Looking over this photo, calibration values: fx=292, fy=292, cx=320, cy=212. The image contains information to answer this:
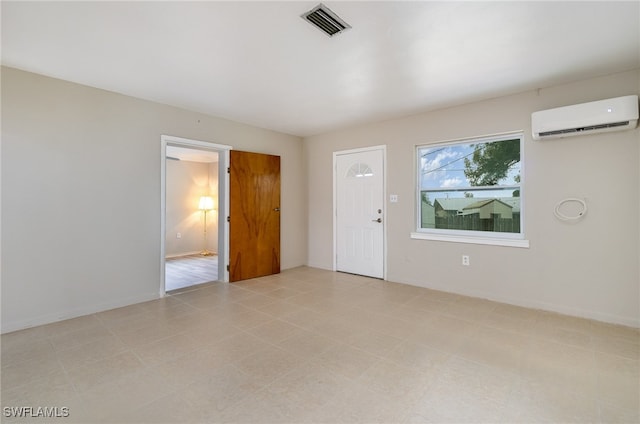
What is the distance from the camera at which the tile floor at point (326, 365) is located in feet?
5.57

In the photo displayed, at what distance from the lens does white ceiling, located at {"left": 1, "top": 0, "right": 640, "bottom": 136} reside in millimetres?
1964

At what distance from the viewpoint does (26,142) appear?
9.29 feet

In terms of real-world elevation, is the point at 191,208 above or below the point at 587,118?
below

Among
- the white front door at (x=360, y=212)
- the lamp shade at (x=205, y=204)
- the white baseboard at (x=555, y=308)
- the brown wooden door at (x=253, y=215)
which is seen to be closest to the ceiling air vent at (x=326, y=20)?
the white front door at (x=360, y=212)

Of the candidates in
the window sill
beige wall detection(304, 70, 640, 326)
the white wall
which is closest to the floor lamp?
the white wall

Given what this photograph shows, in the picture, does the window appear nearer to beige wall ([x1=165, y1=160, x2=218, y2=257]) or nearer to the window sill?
the window sill

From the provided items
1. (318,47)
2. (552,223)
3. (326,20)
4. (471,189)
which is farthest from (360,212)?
(326,20)

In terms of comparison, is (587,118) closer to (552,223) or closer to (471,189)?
(552,223)

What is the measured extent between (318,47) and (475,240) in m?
2.94

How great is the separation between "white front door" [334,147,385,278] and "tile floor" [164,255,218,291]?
7.39ft

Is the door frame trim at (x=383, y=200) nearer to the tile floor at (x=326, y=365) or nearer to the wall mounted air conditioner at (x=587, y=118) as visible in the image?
the tile floor at (x=326, y=365)

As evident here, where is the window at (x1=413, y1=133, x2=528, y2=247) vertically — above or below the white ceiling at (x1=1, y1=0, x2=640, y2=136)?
below

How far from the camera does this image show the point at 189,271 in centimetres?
531

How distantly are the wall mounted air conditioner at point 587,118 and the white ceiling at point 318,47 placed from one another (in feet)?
1.16
